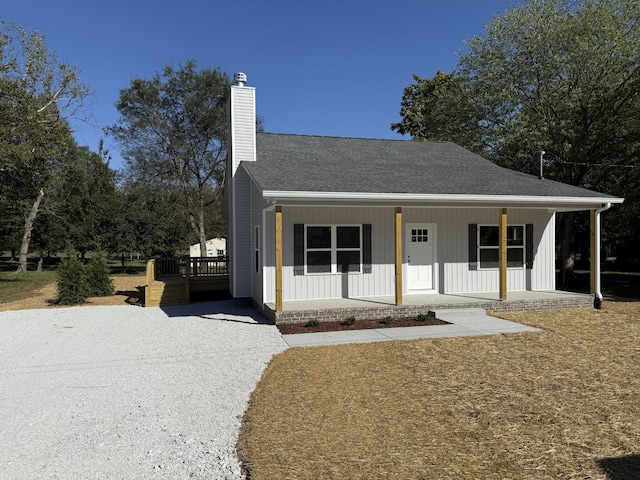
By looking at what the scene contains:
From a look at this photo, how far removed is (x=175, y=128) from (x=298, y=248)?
20594 millimetres

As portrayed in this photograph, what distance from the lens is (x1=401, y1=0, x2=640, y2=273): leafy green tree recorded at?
57.1 feet

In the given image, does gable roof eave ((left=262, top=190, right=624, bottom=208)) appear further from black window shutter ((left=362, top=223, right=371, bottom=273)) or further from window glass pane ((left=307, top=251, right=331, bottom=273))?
window glass pane ((left=307, top=251, right=331, bottom=273))

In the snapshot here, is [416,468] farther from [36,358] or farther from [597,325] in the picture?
[597,325]

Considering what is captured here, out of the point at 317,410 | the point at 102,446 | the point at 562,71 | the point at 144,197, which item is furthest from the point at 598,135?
the point at 144,197

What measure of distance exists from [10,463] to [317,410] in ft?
9.27

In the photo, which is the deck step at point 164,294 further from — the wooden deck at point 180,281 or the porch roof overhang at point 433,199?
the porch roof overhang at point 433,199

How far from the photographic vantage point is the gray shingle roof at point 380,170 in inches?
396

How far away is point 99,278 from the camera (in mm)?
15727

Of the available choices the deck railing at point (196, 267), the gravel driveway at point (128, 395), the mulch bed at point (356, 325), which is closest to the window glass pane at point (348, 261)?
the mulch bed at point (356, 325)

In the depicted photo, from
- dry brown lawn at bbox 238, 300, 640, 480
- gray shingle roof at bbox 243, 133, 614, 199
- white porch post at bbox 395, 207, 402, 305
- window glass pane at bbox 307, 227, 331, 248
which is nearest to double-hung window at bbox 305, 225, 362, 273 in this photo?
window glass pane at bbox 307, 227, 331, 248

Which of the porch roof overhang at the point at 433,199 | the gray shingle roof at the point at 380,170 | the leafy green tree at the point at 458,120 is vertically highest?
the leafy green tree at the point at 458,120

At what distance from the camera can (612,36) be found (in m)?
17.8

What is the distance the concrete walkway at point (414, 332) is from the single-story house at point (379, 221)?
1296 mm

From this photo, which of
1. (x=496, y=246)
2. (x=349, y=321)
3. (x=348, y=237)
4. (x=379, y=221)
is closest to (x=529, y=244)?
(x=496, y=246)
